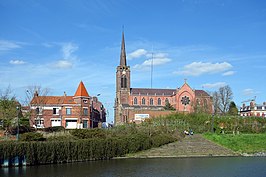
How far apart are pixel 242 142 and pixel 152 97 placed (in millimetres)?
46577

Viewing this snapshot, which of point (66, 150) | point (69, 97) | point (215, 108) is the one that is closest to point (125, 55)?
point (215, 108)

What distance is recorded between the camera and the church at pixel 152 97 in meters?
88.3

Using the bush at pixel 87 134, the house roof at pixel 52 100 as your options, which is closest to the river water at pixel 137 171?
the bush at pixel 87 134

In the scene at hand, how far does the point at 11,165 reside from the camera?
3012cm

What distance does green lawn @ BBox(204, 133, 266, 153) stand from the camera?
46.1 m

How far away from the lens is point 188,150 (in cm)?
4325

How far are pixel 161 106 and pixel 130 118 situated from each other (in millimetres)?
16924

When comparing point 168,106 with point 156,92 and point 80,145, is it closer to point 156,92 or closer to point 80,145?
point 156,92

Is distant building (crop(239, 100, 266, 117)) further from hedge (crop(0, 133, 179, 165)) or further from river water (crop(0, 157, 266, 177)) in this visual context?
river water (crop(0, 157, 266, 177))

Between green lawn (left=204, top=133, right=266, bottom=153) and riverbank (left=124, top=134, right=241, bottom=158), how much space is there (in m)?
1.81

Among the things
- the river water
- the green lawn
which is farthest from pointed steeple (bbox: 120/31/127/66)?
the river water

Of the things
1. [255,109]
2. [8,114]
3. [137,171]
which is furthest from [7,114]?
[255,109]

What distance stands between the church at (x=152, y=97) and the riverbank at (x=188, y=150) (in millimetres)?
38496

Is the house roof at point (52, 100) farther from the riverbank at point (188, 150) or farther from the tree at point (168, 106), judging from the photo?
the tree at point (168, 106)
